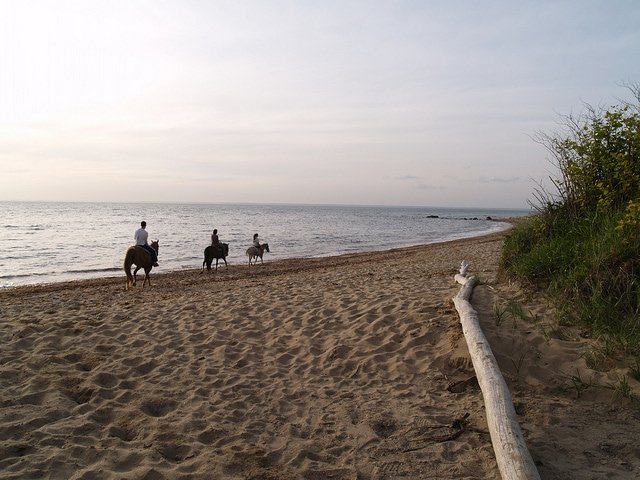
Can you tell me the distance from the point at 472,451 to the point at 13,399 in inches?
183

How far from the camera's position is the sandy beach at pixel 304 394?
3465mm

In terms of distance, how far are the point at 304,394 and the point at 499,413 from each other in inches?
81.9

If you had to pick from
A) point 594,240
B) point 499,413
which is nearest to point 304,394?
point 499,413

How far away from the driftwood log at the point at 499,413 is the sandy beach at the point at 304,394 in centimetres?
22

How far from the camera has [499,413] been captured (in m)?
3.62

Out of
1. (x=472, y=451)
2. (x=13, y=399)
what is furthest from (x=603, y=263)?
(x=13, y=399)

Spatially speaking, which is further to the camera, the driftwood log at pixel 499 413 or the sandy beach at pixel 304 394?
the sandy beach at pixel 304 394

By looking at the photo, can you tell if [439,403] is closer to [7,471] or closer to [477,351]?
[477,351]

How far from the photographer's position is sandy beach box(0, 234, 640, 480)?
346cm

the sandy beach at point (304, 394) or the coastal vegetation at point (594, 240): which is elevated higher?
the coastal vegetation at point (594, 240)

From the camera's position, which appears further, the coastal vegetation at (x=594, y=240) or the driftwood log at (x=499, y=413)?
the coastal vegetation at (x=594, y=240)

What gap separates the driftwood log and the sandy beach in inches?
8.5

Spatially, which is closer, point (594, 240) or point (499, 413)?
point (499, 413)

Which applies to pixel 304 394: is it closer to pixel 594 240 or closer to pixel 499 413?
pixel 499 413
